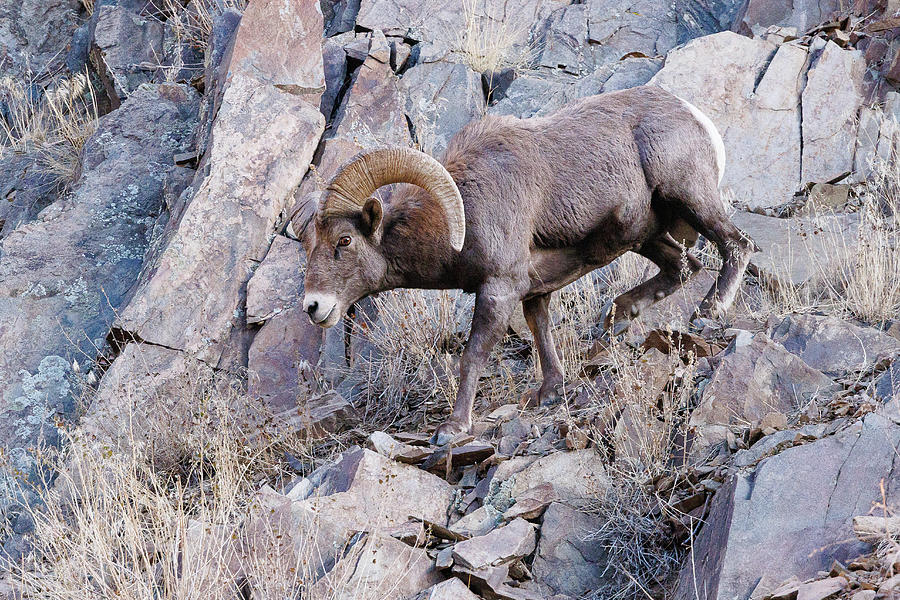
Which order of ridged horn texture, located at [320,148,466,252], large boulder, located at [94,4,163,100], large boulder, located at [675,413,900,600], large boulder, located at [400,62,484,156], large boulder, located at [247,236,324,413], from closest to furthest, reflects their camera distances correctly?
large boulder, located at [675,413,900,600] → ridged horn texture, located at [320,148,466,252] → large boulder, located at [247,236,324,413] → large boulder, located at [400,62,484,156] → large boulder, located at [94,4,163,100]

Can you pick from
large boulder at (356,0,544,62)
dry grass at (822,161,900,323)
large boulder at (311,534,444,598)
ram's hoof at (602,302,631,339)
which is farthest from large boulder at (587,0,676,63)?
large boulder at (311,534,444,598)

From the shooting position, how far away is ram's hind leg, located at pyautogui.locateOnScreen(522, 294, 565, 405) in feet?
20.0

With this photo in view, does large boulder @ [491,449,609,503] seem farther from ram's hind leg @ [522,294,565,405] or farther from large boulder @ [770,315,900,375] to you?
large boulder @ [770,315,900,375]

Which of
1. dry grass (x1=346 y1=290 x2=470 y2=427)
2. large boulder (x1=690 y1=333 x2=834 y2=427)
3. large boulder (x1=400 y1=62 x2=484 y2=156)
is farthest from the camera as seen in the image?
large boulder (x1=400 y1=62 x2=484 y2=156)

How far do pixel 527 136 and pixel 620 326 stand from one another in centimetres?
159

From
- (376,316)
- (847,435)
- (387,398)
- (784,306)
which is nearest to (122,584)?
(387,398)

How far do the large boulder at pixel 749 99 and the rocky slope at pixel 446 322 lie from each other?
3 cm

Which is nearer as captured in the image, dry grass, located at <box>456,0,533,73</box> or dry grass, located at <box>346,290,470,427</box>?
dry grass, located at <box>346,290,470,427</box>

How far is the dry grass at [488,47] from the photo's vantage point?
9.54 meters

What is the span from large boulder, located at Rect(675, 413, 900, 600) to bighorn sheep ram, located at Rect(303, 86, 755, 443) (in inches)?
77.9

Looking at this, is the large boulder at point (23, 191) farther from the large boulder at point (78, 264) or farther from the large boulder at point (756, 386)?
the large boulder at point (756, 386)

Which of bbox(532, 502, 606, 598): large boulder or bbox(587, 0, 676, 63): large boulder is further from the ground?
bbox(587, 0, 676, 63): large boulder

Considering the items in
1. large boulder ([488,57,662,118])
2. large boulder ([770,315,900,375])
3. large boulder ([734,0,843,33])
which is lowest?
large boulder ([770,315,900,375])

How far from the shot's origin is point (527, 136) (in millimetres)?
5996
